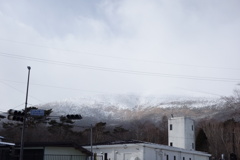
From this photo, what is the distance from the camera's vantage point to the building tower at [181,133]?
70125 millimetres

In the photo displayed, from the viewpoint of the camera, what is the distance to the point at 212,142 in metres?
85.6

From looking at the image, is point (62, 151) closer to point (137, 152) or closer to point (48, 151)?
point (48, 151)

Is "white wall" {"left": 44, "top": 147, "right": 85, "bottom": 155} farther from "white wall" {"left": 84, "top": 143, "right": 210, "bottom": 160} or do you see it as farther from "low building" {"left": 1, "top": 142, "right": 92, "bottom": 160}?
"white wall" {"left": 84, "top": 143, "right": 210, "bottom": 160}

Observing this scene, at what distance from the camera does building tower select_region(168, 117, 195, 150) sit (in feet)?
230

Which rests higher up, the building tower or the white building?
the building tower

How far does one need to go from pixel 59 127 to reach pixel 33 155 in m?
46.2

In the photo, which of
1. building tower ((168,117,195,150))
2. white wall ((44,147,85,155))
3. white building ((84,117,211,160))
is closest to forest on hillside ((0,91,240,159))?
building tower ((168,117,195,150))

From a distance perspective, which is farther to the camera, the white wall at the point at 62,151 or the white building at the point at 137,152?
the white building at the point at 137,152

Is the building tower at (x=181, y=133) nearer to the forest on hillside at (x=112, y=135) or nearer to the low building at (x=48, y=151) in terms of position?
the forest on hillside at (x=112, y=135)

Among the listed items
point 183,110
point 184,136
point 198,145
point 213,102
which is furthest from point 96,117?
point 184,136

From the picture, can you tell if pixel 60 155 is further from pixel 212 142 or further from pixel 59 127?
pixel 212 142

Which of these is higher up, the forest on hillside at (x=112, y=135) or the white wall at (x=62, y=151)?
the forest on hillside at (x=112, y=135)

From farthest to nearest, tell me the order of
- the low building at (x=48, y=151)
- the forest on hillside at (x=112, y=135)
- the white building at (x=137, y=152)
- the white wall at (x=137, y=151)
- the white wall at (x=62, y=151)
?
the forest on hillside at (x=112, y=135) < the white building at (x=137, y=152) < the white wall at (x=137, y=151) < the white wall at (x=62, y=151) < the low building at (x=48, y=151)

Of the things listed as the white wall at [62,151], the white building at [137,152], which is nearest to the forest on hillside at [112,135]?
the white building at [137,152]
